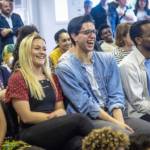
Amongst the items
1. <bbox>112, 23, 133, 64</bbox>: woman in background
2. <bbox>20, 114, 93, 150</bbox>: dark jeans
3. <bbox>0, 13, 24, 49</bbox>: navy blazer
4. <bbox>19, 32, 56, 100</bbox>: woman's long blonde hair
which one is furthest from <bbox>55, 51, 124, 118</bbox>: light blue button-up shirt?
<bbox>0, 13, 24, 49</bbox>: navy blazer

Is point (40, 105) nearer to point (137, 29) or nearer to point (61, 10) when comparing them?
point (137, 29)

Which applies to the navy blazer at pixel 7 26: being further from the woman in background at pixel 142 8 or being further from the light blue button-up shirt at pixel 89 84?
the woman in background at pixel 142 8

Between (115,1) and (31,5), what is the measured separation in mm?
1500

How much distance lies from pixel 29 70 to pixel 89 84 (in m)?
0.46

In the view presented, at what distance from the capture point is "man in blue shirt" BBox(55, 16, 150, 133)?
2828mm

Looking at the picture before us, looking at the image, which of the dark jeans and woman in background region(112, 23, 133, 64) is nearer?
the dark jeans

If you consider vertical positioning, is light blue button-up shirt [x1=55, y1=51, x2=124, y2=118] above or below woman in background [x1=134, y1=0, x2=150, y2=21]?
below

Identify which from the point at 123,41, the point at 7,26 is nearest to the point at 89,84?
the point at 123,41

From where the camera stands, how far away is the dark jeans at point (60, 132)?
8.10 feet

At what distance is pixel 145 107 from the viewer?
2.98 m

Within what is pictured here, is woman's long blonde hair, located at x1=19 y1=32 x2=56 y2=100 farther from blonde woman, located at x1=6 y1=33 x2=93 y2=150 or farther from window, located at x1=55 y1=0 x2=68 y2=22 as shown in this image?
window, located at x1=55 y1=0 x2=68 y2=22

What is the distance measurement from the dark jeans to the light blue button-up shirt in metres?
0.33

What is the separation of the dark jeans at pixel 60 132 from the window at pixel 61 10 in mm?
5270

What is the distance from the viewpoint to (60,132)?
2473mm
